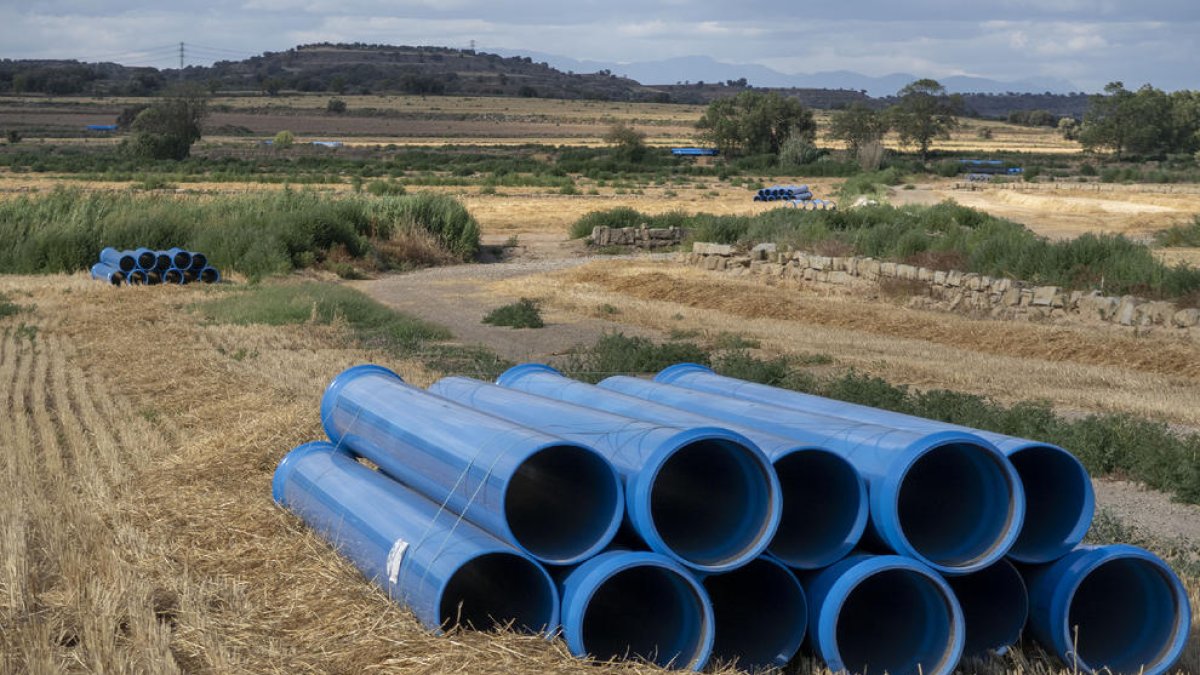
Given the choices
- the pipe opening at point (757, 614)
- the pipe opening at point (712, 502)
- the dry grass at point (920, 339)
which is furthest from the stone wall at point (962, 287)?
the pipe opening at point (757, 614)

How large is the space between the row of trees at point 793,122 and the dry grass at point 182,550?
8108cm

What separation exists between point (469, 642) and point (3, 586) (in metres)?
2.60

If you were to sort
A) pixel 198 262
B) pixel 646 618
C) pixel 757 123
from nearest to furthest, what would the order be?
pixel 646 618 < pixel 198 262 < pixel 757 123

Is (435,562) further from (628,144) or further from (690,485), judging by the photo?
(628,144)

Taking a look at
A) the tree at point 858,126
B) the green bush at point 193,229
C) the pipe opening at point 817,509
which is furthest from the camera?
the tree at point 858,126

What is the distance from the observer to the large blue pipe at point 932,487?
5.68 m

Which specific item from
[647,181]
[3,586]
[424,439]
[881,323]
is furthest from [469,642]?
[647,181]

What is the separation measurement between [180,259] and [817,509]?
22.5 m

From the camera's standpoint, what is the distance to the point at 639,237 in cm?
3628

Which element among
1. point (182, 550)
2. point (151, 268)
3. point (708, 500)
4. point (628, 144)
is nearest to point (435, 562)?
point (708, 500)

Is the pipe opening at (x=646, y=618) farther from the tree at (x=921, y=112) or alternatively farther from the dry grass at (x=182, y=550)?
the tree at (x=921, y=112)

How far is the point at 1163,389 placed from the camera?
15.0 meters

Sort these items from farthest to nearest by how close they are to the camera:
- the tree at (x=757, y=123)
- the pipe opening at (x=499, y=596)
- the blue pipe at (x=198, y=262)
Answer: the tree at (x=757, y=123) < the blue pipe at (x=198, y=262) < the pipe opening at (x=499, y=596)

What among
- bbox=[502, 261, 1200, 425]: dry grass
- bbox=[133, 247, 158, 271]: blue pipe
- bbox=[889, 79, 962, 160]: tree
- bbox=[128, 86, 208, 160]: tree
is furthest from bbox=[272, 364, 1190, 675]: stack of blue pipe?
bbox=[889, 79, 962, 160]: tree
